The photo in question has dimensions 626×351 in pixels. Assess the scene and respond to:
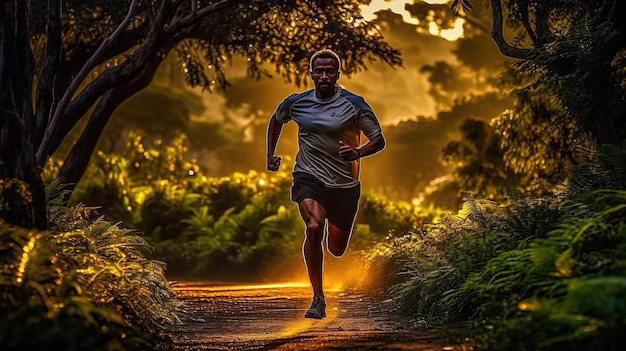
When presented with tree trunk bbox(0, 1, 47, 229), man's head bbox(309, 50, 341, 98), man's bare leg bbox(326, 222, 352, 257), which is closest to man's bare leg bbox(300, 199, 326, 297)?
man's bare leg bbox(326, 222, 352, 257)

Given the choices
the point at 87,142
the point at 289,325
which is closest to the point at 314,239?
the point at 289,325

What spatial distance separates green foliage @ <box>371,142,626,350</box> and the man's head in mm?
1798

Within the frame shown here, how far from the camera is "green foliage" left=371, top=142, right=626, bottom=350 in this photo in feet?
16.0

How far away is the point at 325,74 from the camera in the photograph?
9.22m

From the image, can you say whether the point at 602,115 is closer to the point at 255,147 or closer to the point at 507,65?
the point at 507,65

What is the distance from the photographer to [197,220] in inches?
887

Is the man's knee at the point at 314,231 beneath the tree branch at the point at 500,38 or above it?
beneath

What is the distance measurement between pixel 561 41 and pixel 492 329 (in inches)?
225

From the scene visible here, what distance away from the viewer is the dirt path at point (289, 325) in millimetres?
7095

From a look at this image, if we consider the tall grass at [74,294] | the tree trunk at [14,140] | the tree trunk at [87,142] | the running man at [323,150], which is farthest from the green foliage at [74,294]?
the tree trunk at [87,142]

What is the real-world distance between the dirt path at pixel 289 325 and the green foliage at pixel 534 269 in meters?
0.36

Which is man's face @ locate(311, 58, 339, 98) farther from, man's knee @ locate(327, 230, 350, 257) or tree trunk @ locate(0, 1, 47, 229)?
tree trunk @ locate(0, 1, 47, 229)

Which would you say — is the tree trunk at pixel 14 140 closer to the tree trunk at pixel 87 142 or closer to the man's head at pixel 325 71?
the man's head at pixel 325 71

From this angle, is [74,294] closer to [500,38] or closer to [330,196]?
[330,196]
